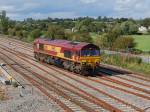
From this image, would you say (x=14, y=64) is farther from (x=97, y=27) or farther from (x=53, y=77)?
(x=97, y=27)

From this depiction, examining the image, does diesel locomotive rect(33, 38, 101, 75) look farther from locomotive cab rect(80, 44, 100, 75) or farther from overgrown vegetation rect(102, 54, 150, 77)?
overgrown vegetation rect(102, 54, 150, 77)

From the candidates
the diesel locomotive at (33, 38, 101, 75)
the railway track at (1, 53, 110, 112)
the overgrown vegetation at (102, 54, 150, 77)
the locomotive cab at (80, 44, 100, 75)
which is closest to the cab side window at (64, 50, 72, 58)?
the diesel locomotive at (33, 38, 101, 75)

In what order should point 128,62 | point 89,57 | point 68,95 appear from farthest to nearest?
point 128,62 < point 89,57 < point 68,95

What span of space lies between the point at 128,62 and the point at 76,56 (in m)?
11.1

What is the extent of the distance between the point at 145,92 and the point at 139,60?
18923mm

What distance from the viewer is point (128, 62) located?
45531 mm

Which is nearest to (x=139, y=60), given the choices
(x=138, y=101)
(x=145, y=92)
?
(x=145, y=92)

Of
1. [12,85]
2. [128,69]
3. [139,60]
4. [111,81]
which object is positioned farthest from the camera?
[139,60]

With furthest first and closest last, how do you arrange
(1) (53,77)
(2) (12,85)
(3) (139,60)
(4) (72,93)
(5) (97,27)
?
(5) (97,27)
(3) (139,60)
(1) (53,77)
(2) (12,85)
(4) (72,93)

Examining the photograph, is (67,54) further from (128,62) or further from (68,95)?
(68,95)

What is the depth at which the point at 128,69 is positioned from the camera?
134 feet

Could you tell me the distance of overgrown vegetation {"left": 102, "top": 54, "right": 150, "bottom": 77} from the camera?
40.7 meters

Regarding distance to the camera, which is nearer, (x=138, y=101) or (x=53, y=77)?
(x=138, y=101)

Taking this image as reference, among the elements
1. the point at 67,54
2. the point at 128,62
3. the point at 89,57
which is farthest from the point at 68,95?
the point at 128,62
